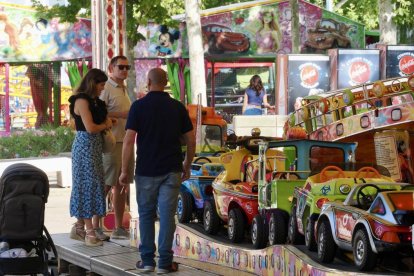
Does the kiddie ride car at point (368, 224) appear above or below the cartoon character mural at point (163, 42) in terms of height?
below

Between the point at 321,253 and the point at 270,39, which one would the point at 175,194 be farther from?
the point at 270,39

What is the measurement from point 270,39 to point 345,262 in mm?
24849

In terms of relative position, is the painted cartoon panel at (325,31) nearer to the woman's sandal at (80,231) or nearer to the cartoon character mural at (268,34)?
the cartoon character mural at (268,34)

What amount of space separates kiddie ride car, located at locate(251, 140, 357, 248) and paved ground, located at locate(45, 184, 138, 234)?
6.52 m

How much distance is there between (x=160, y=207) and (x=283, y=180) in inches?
45.6

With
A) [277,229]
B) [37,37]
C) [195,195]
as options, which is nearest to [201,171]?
[195,195]

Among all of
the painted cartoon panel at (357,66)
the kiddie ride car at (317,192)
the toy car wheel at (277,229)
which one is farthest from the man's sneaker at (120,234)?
the painted cartoon panel at (357,66)

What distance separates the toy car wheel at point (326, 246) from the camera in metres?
8.91

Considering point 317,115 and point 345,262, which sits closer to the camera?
point 345,262

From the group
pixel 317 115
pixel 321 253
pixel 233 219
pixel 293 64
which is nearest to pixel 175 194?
pixel 233 219

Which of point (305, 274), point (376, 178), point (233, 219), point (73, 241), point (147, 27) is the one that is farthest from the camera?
point (147, 27)

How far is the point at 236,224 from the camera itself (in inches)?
424

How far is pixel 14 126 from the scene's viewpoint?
1276 inches

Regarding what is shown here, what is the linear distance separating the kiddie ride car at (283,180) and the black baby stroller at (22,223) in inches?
79.5
